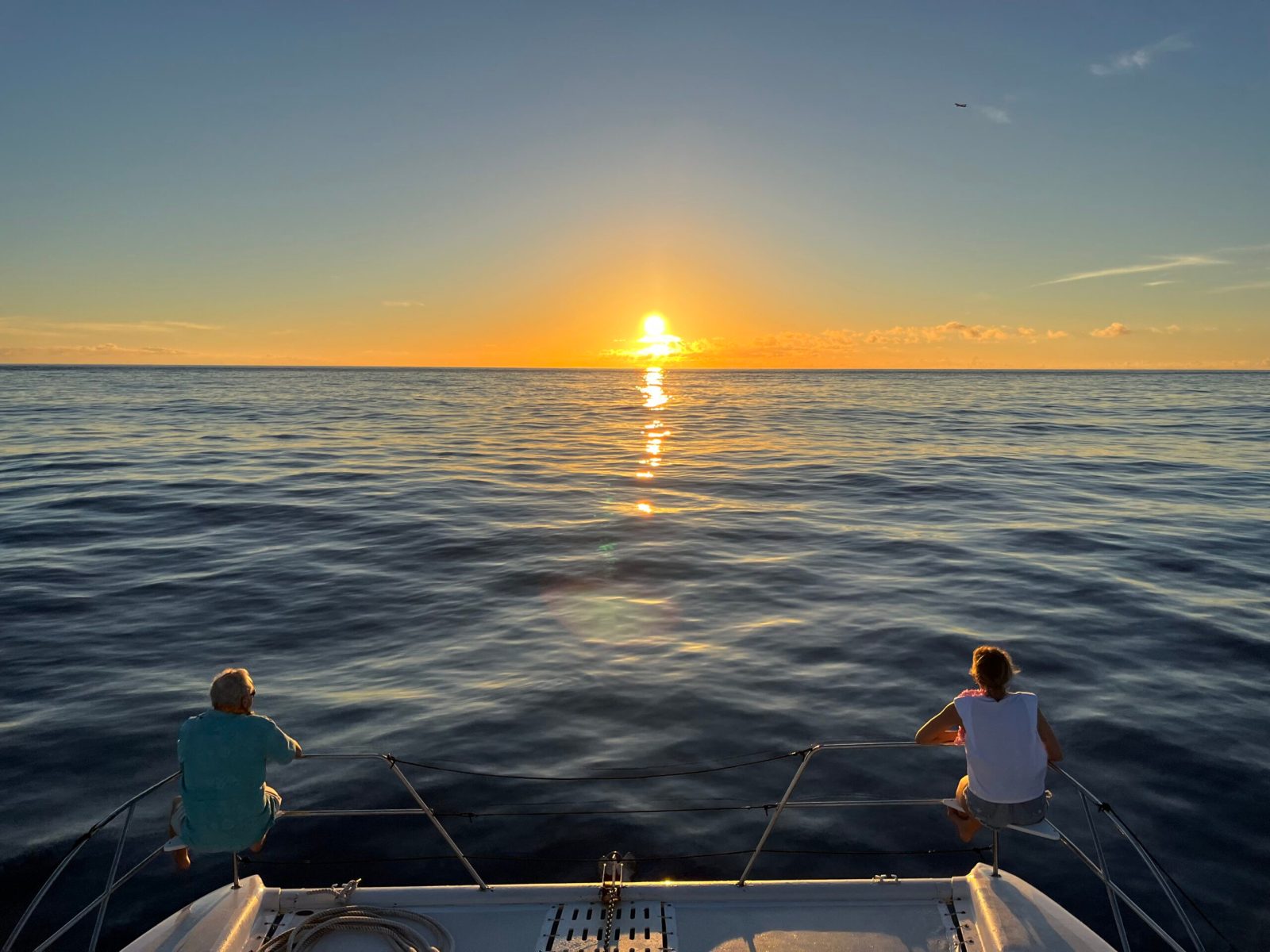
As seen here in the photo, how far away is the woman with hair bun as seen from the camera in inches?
252

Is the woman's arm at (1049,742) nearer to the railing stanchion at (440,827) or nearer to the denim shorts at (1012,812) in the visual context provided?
the denim shorts at (1012,812)

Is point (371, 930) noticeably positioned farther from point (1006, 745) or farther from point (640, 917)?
point (1006, 745)

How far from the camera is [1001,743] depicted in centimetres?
647

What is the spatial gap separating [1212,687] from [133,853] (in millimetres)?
16015

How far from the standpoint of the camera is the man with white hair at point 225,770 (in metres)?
6.29

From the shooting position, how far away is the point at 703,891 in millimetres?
6715

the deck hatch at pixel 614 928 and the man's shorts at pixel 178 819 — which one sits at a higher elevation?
the man's shorts at pixel 178 819

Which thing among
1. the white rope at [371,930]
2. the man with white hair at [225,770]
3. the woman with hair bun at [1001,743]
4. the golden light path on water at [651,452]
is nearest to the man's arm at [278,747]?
the man with white hair at [225,770]

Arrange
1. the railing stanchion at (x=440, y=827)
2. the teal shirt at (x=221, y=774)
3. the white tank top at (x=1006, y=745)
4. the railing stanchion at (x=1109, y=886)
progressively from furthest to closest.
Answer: the railing stanchion at (x=440, y=827)
the white tank top at (x=1006, y=745)
the teal shirt at (x=221, y=774)
the railing stanchion at (x=1109, y=886)

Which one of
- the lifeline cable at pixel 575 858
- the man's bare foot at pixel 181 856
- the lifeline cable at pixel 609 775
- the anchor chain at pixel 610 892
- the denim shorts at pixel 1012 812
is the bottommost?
the lifeline cable at pixel 575 858

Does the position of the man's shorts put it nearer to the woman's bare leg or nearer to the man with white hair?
the man with white hair

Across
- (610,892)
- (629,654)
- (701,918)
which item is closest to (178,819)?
(610,892)

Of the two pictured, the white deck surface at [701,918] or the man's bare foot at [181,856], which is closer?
the white deck surface at [701,918]

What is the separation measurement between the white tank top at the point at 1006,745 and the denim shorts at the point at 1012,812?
0.15 ft
